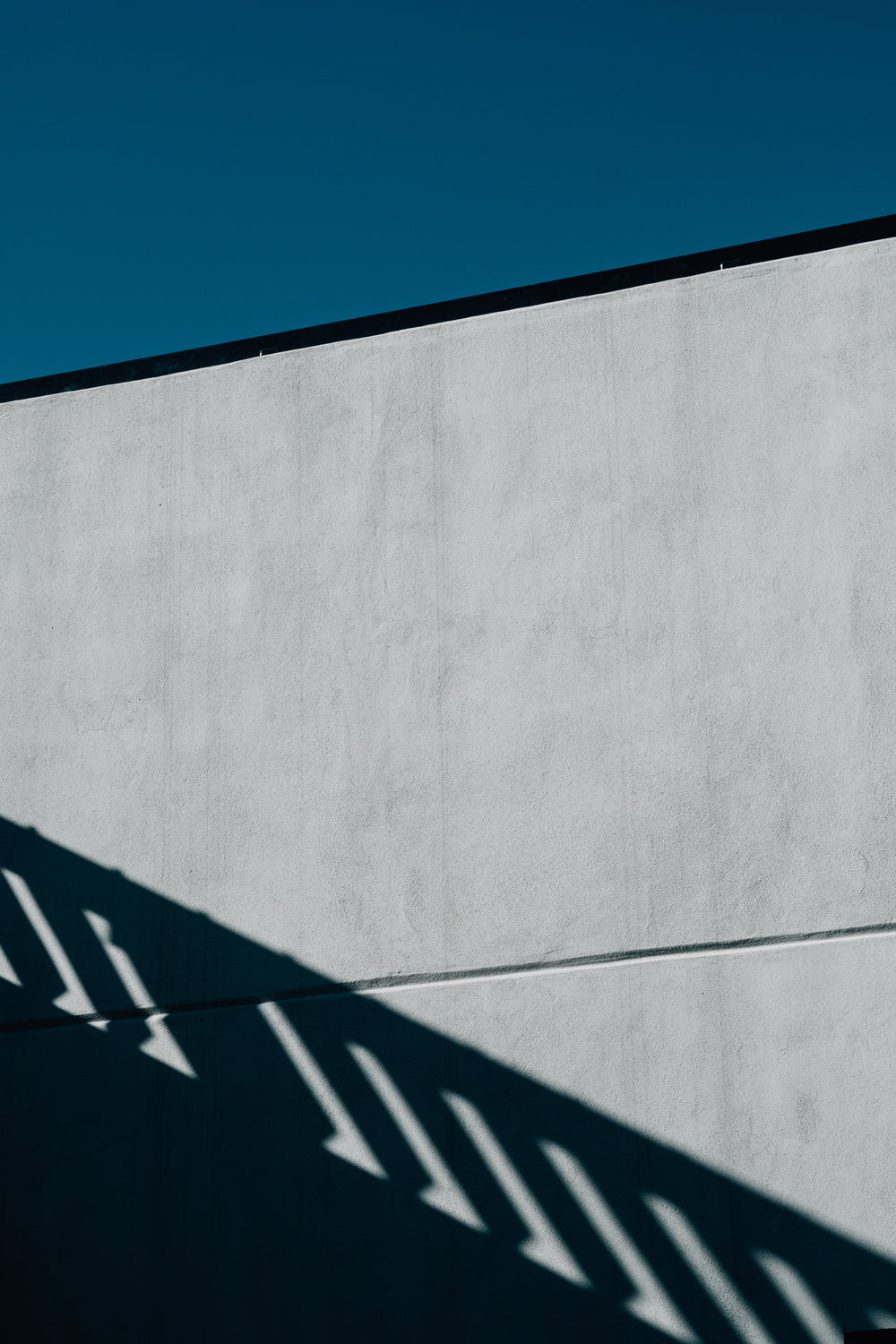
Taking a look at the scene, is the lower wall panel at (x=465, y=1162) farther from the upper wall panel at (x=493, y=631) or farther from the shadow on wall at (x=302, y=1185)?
the upper wall panel at (x=493, y=631)

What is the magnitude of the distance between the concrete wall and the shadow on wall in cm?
7

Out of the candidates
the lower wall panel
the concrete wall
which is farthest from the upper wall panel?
the lower wall panel

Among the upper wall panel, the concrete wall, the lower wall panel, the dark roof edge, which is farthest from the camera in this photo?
the dark roof edge

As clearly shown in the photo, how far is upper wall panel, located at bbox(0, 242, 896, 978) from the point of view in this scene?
629 centimetres

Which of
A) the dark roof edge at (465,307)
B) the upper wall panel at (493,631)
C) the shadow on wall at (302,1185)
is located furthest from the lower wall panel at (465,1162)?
the dark roof edge at (465,307)

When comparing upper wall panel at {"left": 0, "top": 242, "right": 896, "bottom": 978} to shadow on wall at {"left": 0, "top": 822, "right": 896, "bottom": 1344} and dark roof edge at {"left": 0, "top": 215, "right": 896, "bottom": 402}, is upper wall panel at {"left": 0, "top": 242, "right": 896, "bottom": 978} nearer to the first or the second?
dark roof edge at {"left": 0, "top": 215, "right": 896, "bottom": 402}

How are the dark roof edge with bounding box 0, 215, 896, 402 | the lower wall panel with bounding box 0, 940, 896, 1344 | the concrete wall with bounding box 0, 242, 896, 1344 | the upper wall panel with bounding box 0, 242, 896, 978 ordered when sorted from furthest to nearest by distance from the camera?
the dark roof edge with bounding box 0, 215, 896, 402
the upper wall panel with bounding box 0, 242, 896, 978
the concrete wall with bounding box 0, 242, 896, 1344
the lower wall panel with bounding box 0, 940, 896, 1344

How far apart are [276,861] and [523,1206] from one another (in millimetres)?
1962

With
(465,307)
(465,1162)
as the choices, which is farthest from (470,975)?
(465,307)

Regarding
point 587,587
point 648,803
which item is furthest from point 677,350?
point 648,803

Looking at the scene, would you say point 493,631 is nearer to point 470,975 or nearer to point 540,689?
point 540,689

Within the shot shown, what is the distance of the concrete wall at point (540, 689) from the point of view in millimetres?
6039

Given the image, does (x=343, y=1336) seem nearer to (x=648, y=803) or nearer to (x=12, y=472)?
(x=648, y=803)

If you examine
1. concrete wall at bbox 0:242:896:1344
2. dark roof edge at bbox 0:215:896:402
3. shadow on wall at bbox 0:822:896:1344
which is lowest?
shadow on wall at bbox 0:822:896:1344
